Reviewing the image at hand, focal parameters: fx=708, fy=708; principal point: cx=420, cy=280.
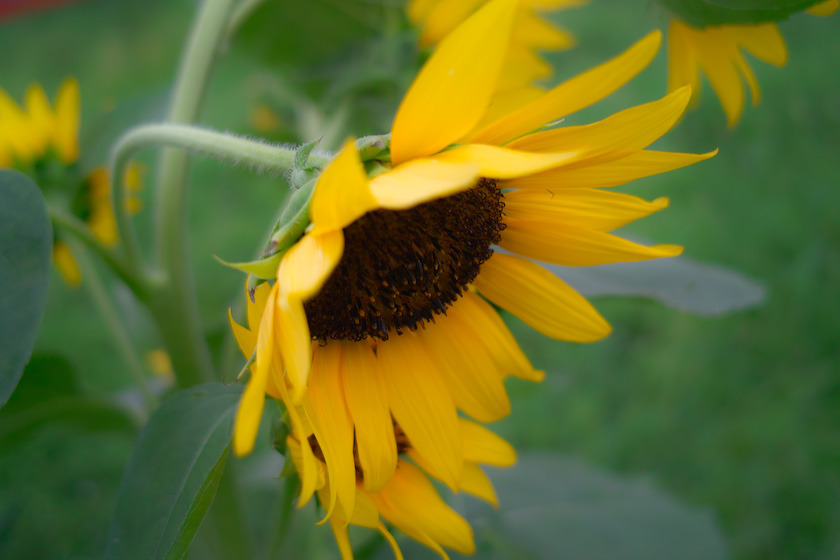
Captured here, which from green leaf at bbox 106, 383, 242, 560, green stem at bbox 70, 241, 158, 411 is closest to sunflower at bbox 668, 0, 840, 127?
green leaf at bbox 106, 383, 242, 560

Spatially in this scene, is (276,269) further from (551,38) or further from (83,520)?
(83,520)

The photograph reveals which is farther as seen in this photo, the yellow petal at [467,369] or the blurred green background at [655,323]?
the blurred green background at [655,323]

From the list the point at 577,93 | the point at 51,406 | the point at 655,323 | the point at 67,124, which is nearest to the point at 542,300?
the point at 577,93

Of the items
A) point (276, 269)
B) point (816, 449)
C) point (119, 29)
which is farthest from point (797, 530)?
point (119, 29)

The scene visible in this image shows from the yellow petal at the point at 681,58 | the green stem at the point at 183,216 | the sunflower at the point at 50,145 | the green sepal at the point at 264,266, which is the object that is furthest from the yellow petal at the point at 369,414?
the sunflower at the point at 50,145

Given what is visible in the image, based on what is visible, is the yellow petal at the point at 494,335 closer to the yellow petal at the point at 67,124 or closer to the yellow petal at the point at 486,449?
the yellow petal at the point at 486,449

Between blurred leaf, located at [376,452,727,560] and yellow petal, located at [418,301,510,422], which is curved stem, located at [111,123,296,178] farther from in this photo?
blurred leaf, located at [376,452,727,560]
